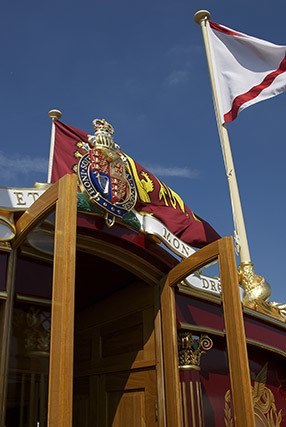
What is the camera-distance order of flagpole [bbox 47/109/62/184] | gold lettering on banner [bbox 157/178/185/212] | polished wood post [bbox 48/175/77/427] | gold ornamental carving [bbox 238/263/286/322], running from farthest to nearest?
gold ornamental carving [bbox 238/263/286/322] → gold lettering on banner [bbox 157/178/185/212] → flagpole [bbox 47/109/62/184] → polished wood post [bbox 48/175/77/427]

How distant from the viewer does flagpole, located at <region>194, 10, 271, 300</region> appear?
5.33 metres

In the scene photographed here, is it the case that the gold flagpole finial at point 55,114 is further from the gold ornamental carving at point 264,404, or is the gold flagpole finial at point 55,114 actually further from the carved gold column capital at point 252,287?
the gold ornamental carving at point 264,404

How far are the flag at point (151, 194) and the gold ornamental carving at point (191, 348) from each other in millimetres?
992

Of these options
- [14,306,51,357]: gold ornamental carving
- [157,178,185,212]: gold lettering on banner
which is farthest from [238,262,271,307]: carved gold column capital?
[14,306,51,357]: gold ornamental carving

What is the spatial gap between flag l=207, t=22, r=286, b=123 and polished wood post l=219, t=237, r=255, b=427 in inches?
151

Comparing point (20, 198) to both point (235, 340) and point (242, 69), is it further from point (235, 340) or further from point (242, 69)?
point (242, 69)

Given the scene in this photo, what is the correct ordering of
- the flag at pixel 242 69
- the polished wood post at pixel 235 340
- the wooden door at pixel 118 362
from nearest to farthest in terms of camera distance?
the polished wood post at pixel 235 340
the wooden door at pixel 118 362
the flag at pixel 242 69

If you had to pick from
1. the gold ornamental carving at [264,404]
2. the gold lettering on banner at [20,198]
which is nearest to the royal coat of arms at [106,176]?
the gold lettering on banner at [20,198]

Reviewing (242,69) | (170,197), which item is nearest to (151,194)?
(170,197)

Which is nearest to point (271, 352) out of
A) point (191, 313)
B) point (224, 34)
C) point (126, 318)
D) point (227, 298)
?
point (191, 313)

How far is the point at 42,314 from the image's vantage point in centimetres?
283

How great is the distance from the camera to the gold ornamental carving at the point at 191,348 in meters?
3.80

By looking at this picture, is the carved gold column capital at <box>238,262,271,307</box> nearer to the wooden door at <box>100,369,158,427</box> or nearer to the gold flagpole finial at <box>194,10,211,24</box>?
the wooden door at <box>100,369,158,427</box>

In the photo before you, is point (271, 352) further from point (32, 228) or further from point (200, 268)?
point (32, 228)
